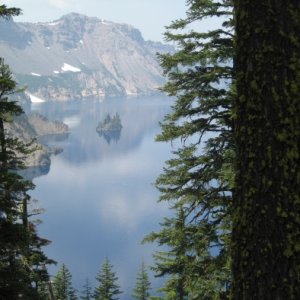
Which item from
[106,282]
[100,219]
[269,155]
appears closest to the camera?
[269,155]

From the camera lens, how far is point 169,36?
12.2 m

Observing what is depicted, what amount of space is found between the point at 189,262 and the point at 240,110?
8.28 m

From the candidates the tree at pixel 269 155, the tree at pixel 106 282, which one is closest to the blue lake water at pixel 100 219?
the tree at pixel 106 282

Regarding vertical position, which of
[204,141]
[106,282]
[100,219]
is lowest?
[100,219]

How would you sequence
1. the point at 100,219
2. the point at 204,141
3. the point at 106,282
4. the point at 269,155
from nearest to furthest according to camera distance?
1. the point at 269,155
2. the point at 204,141
3. the point at 106,282
4. the point at 100,219

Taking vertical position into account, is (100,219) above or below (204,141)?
below

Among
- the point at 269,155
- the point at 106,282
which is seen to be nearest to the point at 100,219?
the point at 106,282

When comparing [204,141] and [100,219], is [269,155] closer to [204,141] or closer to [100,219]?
[204,141]

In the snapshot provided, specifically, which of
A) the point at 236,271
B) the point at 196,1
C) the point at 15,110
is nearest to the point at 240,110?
the point at 236,271

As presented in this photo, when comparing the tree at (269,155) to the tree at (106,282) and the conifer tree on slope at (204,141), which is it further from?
the tree at (106,282)

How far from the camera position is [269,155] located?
357 centimetres

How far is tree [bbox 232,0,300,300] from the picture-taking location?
136 inches

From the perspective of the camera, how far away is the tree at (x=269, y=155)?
3.45 m

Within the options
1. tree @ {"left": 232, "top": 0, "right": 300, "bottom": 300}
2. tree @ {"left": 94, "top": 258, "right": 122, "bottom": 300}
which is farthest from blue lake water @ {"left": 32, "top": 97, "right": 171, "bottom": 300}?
tree @ {"left": 232, "top": 0, "right": 300, "bottom": 300}
